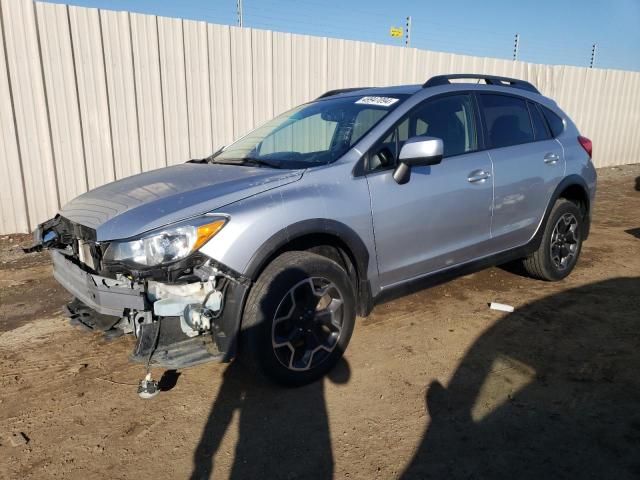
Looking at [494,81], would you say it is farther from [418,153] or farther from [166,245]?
[166,245]

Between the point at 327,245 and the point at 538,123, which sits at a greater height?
the point at 538,123

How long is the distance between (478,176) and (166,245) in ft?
7.65

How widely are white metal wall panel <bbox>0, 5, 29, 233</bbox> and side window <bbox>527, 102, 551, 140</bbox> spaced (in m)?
5.76

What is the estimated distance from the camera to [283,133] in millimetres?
3998

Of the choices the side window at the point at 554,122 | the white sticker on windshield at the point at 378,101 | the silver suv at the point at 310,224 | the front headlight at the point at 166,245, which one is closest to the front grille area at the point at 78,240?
the silver suv at the point at 310,224

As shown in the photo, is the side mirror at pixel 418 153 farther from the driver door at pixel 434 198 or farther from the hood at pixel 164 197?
the hood at pixel 164 197

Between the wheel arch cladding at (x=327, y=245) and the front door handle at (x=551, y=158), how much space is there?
84.7 inches

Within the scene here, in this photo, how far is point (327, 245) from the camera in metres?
3.09

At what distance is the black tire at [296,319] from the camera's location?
266cm

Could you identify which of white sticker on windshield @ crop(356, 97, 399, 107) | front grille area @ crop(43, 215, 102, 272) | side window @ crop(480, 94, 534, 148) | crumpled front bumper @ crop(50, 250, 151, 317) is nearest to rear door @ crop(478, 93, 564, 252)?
side window @ crop(480, 94, 534, 148)

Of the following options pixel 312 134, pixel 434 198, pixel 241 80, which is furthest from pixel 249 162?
pixel 241 80

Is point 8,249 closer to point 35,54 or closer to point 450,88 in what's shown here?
point 35,54

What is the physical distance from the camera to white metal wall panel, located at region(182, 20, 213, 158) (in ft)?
Answer: 22.5

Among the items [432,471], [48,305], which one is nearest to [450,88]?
[432,471]
